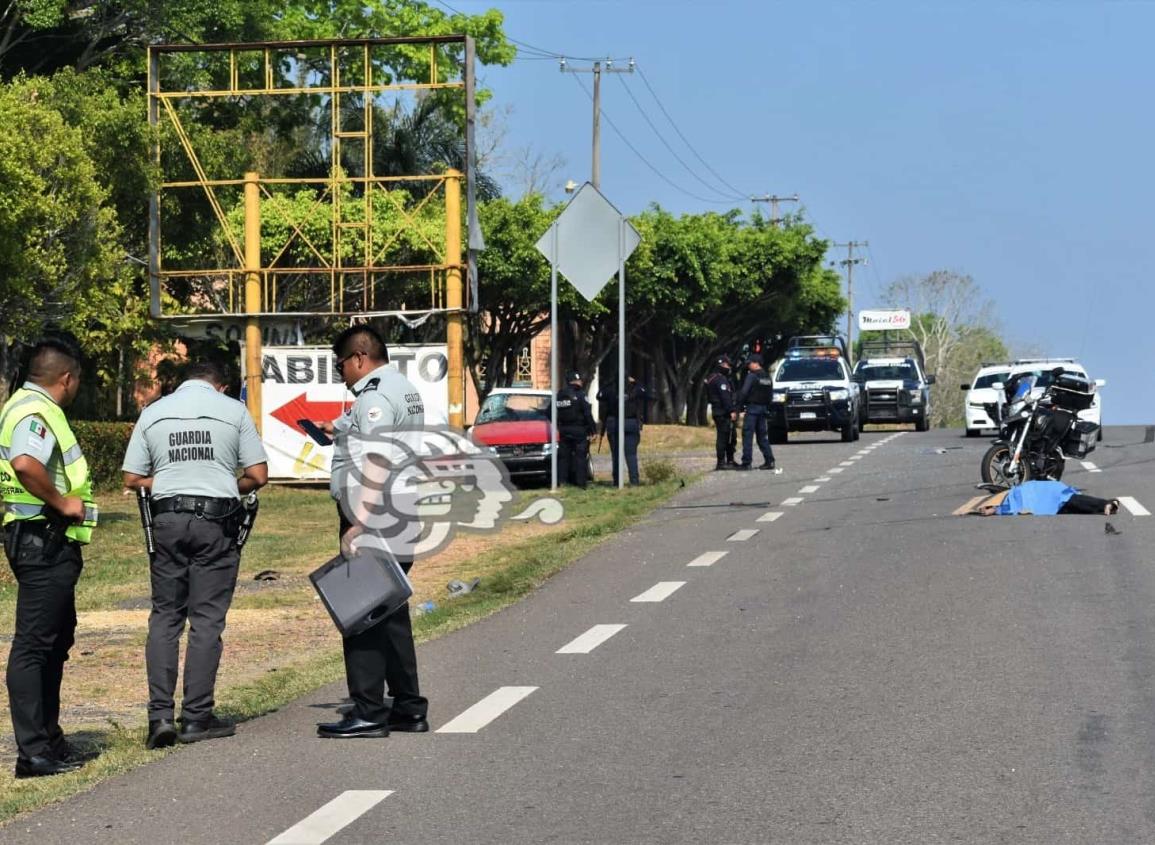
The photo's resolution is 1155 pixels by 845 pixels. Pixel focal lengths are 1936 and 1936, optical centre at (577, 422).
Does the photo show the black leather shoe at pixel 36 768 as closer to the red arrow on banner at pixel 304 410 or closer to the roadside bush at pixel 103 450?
the red arrow on banner at pixel 304 410

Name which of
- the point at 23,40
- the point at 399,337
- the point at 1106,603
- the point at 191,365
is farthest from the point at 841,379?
the point at 191,365

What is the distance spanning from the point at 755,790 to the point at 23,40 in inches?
1051

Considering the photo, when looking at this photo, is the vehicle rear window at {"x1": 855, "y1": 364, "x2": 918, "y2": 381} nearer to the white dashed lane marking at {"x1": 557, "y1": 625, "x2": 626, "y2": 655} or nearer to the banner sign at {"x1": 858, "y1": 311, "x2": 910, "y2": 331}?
the white dashed lane marking at {"x1": 557, "y1": 625, "x2": 626, "y2": 655}

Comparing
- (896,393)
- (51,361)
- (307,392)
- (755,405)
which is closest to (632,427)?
(755,405)

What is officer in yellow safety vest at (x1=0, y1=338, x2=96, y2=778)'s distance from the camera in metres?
7.55

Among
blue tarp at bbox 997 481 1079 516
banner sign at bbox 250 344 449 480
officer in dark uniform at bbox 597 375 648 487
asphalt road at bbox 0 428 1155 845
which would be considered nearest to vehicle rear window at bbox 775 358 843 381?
officer in dark uniform at bbox 597 375 648 487

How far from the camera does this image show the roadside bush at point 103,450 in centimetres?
2706

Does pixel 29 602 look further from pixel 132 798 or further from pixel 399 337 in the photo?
pixel 399 337

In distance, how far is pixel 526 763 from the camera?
727 centimetres

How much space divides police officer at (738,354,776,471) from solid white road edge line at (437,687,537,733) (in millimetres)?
17505

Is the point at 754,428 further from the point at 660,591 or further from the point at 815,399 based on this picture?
the point at 660,591

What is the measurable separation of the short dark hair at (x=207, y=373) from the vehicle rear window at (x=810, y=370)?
31.1 meters

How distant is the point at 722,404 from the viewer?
2606 cm

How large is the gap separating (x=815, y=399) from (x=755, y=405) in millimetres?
12016
